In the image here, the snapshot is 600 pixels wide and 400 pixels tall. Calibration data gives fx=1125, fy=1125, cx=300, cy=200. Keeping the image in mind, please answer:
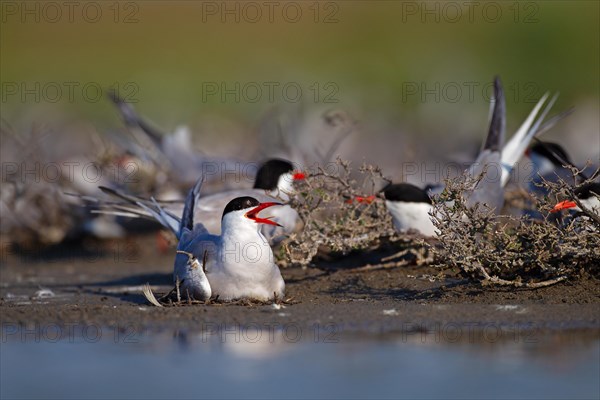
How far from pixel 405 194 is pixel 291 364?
2.29m

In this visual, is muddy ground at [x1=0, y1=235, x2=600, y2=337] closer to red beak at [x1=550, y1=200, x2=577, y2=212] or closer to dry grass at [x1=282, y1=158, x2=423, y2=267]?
dry grass at [x1=282, y1=158, x2=423, y2=267]

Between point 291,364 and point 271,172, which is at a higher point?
point 271,172

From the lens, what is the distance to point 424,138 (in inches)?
537

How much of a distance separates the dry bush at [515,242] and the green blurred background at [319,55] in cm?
720

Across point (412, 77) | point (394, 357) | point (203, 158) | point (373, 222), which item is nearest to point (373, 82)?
point (412, 77)

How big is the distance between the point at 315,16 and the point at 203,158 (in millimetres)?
15399

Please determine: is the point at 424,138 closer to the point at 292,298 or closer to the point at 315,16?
the point at 292,298

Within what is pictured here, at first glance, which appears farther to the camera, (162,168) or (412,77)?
(412,77)

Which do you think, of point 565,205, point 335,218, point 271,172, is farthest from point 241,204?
point 271,172

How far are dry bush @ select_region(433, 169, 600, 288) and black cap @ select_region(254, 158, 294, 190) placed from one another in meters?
2.29

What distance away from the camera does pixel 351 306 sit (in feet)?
17.1

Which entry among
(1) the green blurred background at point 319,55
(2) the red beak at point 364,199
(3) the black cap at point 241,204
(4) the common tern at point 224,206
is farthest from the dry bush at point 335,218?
(1) the green blurred background at point 319,55

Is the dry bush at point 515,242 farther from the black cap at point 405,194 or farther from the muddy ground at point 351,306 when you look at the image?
the black cap at point 405,194

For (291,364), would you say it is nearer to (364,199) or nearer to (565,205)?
(565,205)
